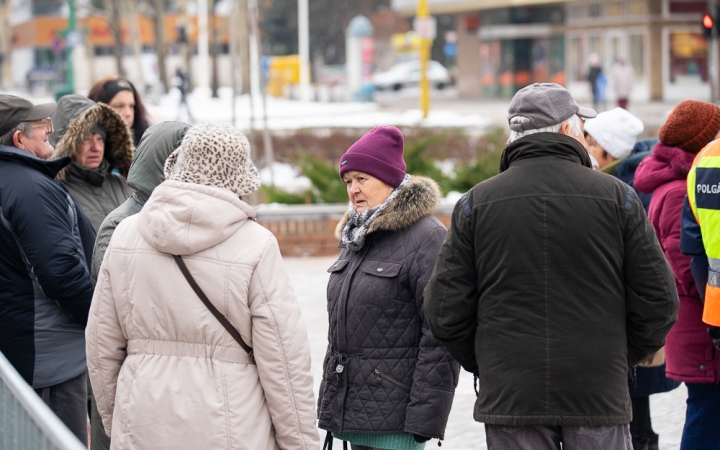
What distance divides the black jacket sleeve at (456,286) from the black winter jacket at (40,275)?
1.66 meters

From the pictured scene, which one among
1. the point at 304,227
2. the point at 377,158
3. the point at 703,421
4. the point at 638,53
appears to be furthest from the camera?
the point at 638,53

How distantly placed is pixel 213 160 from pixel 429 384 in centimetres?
122

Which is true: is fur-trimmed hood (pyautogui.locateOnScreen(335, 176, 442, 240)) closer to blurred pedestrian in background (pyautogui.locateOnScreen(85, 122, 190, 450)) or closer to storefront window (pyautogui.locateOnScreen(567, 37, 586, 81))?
blurred pedestrian in background (pyautogui.locateOnScreen(85, 122, 190, 450))

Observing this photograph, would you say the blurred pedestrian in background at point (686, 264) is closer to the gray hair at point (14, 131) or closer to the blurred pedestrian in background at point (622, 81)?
the gray hair at point (14, 131)

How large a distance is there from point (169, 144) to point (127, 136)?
122 centimetres

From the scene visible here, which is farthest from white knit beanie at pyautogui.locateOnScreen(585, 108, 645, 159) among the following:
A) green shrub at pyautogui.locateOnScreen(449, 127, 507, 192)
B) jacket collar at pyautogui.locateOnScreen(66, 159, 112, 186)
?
green shrub at pyautogui.locateOnScreen(449, 127, 507, 192)

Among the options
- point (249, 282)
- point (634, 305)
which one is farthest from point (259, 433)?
point (634, 305)

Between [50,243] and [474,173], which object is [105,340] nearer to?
[50,243]

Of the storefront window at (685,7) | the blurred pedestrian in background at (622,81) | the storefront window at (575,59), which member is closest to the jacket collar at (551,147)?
the blurred pedestrian in background at (622,81)

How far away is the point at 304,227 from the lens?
449 inches

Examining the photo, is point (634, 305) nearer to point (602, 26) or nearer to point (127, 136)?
Answer: point (127, 136)

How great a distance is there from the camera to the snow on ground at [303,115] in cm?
2719

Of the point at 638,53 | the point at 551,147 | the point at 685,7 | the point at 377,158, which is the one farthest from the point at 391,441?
the point at 685,7

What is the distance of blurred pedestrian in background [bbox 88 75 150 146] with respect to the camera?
22.5ft
